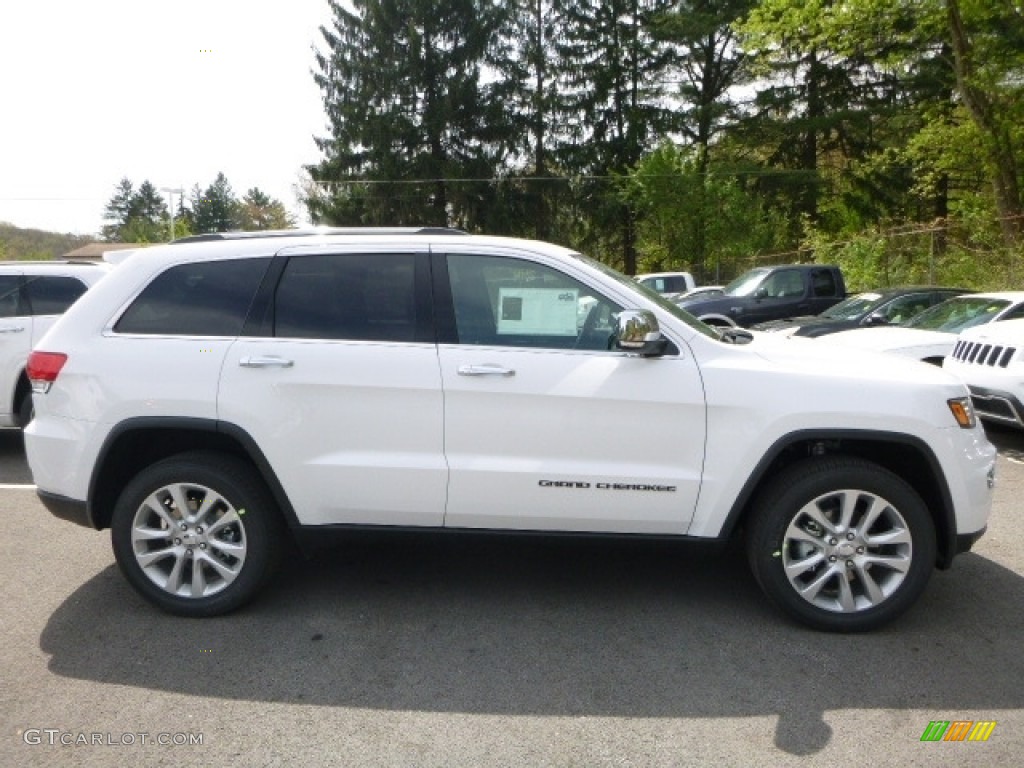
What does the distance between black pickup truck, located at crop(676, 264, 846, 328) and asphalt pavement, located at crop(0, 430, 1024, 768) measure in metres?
12.3

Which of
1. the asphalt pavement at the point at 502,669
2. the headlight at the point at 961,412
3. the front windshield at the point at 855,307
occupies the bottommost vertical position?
the asphalt pavement at the point at 502,669

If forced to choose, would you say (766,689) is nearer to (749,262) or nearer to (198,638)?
(198,638)

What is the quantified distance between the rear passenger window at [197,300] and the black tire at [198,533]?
2.10ft

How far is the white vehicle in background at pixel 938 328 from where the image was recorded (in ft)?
30.9

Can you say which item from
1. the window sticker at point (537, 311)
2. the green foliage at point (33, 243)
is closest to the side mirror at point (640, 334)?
the window sticker at point (537, 311)

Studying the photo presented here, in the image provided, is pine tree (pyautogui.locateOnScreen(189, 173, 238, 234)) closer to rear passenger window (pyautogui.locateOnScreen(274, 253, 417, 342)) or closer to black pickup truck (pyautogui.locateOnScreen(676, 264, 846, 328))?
black pickup truck (pyautogui.locateOnScreen(676, 264, 846, 328))

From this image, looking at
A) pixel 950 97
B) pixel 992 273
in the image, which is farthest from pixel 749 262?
pixel 992 273

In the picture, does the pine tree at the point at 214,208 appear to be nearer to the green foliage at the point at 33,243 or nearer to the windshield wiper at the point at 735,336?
the green foliage at the point at 33,243

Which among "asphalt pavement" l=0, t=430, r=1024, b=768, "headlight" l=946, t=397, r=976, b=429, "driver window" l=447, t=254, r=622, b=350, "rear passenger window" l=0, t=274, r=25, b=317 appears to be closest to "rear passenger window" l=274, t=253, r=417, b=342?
"driver window" l=447, t=254, r=622, b=350

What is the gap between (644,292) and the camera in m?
4.45

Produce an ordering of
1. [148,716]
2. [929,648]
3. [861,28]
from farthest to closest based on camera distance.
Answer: [861,28] → [929,648] → [148,716]

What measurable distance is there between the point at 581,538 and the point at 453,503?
Answer: 0.62 meters

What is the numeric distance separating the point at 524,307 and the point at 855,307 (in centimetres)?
1094

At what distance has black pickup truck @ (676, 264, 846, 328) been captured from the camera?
56.0ft
